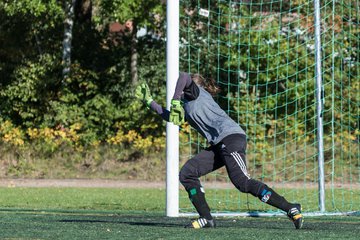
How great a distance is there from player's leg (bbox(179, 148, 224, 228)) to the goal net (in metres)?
7.56

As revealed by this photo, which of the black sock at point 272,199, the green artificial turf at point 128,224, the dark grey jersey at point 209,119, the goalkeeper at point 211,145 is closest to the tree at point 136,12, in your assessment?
the green artificial turf at point 128,224

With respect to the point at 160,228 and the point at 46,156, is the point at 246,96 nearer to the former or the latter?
the point at 46,156

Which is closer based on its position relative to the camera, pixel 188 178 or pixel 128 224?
pixel 188 178

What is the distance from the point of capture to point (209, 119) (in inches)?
420

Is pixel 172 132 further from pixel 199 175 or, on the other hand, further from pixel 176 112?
pixel 176 112

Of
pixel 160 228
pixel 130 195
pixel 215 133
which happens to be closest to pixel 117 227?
pixel 160 228

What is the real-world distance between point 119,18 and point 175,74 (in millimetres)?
9739

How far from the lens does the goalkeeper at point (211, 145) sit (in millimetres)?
10484

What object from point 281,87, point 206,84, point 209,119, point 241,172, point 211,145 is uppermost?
point 281,87

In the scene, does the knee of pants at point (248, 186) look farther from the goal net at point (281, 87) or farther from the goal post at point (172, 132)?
the goal net at point (281, 87)

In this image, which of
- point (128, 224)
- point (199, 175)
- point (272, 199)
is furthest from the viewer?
point (128, 224)

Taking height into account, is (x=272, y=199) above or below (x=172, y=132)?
below

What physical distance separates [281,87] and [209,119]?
11.1 metres

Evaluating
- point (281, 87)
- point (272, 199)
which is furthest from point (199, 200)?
point (281, 87)
